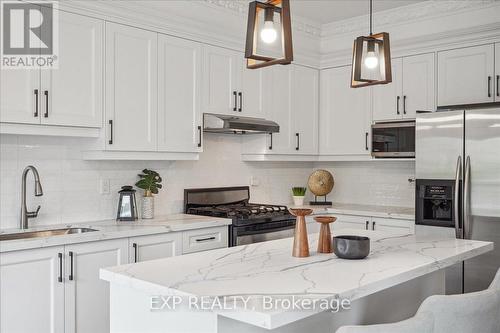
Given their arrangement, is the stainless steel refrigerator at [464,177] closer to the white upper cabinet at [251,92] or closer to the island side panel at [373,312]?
the island side panel at [373,312]

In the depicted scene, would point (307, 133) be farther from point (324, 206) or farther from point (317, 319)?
point (317, 319)

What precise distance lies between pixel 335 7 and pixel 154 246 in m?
2.80

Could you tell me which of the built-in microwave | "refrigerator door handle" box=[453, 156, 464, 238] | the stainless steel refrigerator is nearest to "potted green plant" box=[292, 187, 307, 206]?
the built-in microwave

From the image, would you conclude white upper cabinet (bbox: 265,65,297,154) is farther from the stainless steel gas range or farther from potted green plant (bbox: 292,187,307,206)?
the stainless steel gas range

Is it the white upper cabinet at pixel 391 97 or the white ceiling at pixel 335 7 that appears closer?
the white ceiling at pixel 335 7

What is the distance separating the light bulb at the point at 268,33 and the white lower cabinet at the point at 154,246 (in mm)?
1847

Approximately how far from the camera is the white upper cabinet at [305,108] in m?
5.11

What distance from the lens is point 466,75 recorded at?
14.4ft

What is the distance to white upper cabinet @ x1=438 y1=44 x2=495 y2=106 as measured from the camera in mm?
4270

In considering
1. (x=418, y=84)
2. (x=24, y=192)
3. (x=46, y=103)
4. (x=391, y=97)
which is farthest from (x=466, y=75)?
(x=24, y=192)

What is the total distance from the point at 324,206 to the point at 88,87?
2686 mm

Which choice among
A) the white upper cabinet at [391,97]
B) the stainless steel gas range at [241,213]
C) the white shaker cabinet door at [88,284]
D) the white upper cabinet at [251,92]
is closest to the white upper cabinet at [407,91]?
the white upper cabinet at [391,97]

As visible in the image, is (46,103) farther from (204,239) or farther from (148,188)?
(204,239)

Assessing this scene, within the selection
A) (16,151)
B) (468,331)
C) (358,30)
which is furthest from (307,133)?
(468,331)
